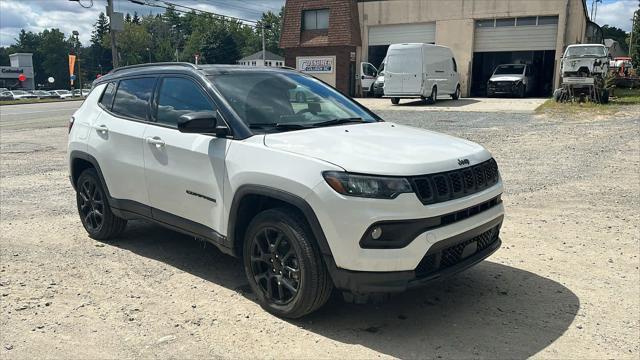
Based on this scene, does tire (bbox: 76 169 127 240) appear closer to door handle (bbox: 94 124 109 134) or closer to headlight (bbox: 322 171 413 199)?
door handle (bbox: 94 124 109 134)

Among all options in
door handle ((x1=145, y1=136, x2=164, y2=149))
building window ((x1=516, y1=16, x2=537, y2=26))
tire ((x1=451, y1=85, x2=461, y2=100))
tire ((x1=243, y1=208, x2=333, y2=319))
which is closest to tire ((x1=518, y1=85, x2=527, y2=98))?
tire ((x1=451, y1=85, x2=461, y2=100))

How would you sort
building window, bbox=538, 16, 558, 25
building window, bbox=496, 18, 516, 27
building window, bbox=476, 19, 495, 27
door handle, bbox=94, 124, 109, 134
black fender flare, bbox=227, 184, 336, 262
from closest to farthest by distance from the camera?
black fender flare, bbox=227, 184, 336, 262, door handle, bbox=94, 124, 109, 134, building window, bbox=538, 16, 558, 25, building window, bbox=496, 18, 516, 27, building window, bbox=476, 19, 495, 27

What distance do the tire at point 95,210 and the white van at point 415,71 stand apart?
18854 mm

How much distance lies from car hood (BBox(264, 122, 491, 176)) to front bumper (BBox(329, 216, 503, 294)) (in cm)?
49

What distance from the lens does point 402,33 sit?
104 ft

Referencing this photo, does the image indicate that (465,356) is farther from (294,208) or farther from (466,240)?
Answer: (294,208)

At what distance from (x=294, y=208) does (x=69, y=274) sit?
243 cm

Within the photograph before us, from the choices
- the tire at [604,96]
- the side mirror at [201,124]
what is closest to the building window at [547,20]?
the tire at [604,96]

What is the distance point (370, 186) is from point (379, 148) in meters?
0.41

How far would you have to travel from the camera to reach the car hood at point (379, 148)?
326 cm

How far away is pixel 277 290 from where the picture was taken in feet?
12.3

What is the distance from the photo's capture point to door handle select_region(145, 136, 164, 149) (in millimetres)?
4445

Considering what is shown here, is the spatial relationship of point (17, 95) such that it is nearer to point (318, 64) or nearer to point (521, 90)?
point (318, 64)

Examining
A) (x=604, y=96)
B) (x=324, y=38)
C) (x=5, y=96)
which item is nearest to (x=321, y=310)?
(x=604, y=96)
